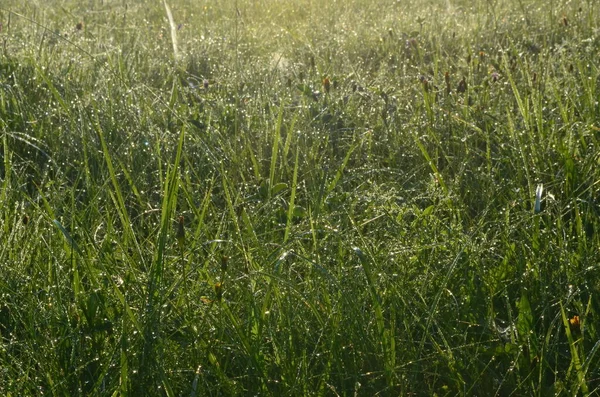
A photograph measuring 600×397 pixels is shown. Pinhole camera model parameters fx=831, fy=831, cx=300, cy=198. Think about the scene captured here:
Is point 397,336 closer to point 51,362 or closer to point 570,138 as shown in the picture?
point 51,362

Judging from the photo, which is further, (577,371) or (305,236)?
(305,236)

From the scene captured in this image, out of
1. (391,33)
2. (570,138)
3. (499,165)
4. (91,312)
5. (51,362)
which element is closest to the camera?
(51,362)

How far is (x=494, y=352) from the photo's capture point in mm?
1644

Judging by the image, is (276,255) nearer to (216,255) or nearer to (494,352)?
(216,255)

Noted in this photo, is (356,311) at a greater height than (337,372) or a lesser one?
greater

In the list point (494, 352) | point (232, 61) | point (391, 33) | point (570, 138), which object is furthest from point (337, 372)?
point (391, 33)

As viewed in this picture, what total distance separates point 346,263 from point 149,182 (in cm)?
88

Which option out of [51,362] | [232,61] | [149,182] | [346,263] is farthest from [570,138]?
[232,61]

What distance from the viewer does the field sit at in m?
1.56

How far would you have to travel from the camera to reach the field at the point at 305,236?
1.56m

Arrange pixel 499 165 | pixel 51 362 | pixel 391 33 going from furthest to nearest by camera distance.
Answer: pixel 391 33, pixel 499 165, pixel 51 362

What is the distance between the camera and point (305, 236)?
2.06m

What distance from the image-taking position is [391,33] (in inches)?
161

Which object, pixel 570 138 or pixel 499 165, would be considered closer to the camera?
pixel 570 138
